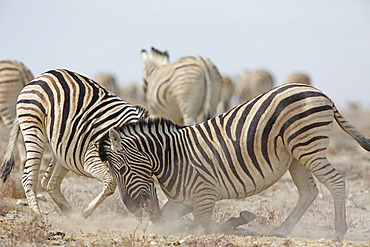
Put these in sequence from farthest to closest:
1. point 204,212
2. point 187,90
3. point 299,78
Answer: point 299,78, point 187,90, point 204,212

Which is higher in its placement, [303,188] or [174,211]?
[303,188]

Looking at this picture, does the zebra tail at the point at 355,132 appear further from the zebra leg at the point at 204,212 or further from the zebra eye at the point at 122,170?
the zebra eye at the point at 122,170

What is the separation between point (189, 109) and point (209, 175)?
19.4 ft

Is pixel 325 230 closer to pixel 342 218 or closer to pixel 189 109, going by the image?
pixel 342 218

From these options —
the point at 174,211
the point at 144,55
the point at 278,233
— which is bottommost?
the point at 278,233

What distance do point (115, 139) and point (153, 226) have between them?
1.32 meters

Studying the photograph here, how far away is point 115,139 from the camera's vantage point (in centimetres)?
572

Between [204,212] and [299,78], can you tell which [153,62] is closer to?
[299,78]

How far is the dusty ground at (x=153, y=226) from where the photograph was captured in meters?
5.20

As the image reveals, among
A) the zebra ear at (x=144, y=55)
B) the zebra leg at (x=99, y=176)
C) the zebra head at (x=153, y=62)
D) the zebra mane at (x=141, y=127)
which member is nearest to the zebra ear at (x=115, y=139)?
the zebra mane at (x=141, y=127)

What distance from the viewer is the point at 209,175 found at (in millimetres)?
5992

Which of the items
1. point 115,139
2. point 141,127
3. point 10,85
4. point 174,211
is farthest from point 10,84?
point 174,211

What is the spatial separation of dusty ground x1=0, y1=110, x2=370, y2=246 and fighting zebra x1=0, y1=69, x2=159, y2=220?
1.26 ft

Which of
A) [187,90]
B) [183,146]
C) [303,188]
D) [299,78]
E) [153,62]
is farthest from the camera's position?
[299,78]
